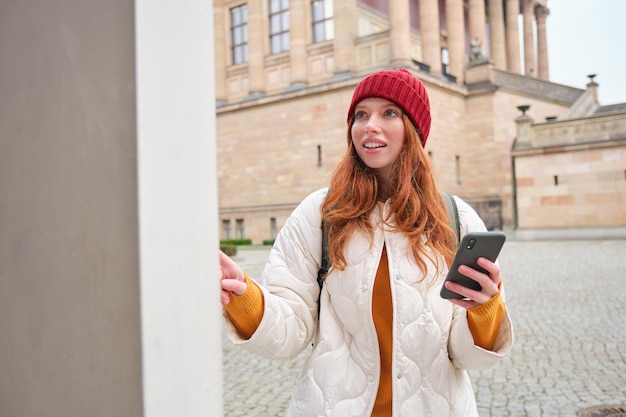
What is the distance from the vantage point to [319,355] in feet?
5.97

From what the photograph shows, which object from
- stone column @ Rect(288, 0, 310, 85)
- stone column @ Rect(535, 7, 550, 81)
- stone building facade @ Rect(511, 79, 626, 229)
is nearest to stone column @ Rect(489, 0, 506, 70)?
stone column @ Rect(535, 7, 550, 81)

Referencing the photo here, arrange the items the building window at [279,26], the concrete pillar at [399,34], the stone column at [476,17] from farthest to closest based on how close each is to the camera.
Answer: the stone column at [476,17] → the building window at [279,26] → the concrete pillar at [399,34]

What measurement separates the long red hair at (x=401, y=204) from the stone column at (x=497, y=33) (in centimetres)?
3196

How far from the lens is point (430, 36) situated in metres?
24.8

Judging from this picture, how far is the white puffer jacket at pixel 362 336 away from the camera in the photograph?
1.76 metres

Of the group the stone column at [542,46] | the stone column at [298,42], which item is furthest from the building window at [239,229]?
the stone column at [542,46]

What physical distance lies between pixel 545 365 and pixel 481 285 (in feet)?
14.7

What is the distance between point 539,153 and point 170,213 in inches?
932

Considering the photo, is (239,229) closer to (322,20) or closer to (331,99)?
(331,99)

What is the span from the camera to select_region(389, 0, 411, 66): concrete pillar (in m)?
22.5

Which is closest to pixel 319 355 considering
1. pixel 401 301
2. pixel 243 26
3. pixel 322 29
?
pixel 401 301

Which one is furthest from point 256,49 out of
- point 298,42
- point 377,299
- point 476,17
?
point 377,299

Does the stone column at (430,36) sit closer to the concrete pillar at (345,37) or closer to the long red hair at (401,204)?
the concrete pillar at (345,37)

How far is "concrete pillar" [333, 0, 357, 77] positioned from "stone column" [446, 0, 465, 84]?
4.68m
